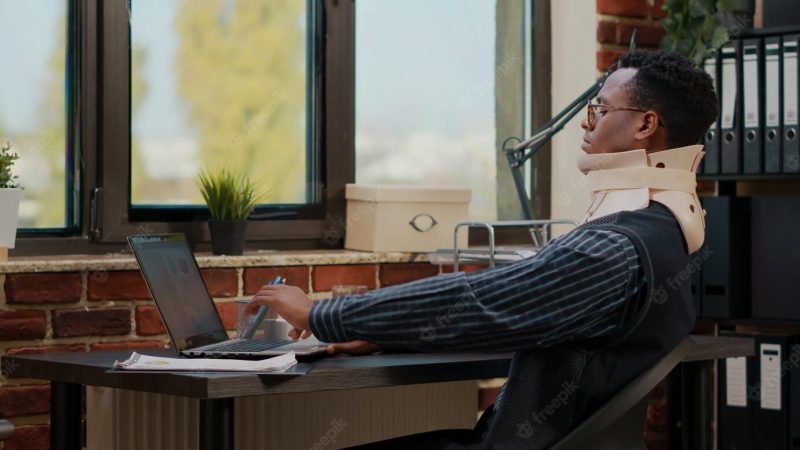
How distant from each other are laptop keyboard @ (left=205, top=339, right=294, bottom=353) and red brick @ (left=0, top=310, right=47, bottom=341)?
0.55 metres

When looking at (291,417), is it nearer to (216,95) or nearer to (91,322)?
(91,322)

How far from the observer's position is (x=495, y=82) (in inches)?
131

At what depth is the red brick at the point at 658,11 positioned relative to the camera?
3.35 meters

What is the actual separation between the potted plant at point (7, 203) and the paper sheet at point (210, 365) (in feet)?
2.49

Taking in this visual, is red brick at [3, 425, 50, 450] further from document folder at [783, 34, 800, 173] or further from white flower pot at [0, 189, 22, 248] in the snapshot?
document folder at [783, 34, 800, 173]

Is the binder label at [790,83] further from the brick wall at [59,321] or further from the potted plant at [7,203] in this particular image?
the potted plant at [7,203]

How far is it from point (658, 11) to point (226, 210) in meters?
1.45

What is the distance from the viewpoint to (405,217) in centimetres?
292

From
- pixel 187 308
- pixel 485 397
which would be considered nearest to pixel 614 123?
pixel 187 308

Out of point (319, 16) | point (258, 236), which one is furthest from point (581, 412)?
point (319, 16)

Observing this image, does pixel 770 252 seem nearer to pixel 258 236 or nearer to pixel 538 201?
pixel 538 201

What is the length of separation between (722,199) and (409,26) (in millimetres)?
987

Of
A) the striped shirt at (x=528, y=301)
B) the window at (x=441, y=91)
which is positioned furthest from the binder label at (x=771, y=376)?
the striped shirt at (x=528, y=301)

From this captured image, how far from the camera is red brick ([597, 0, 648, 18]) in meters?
3.26
